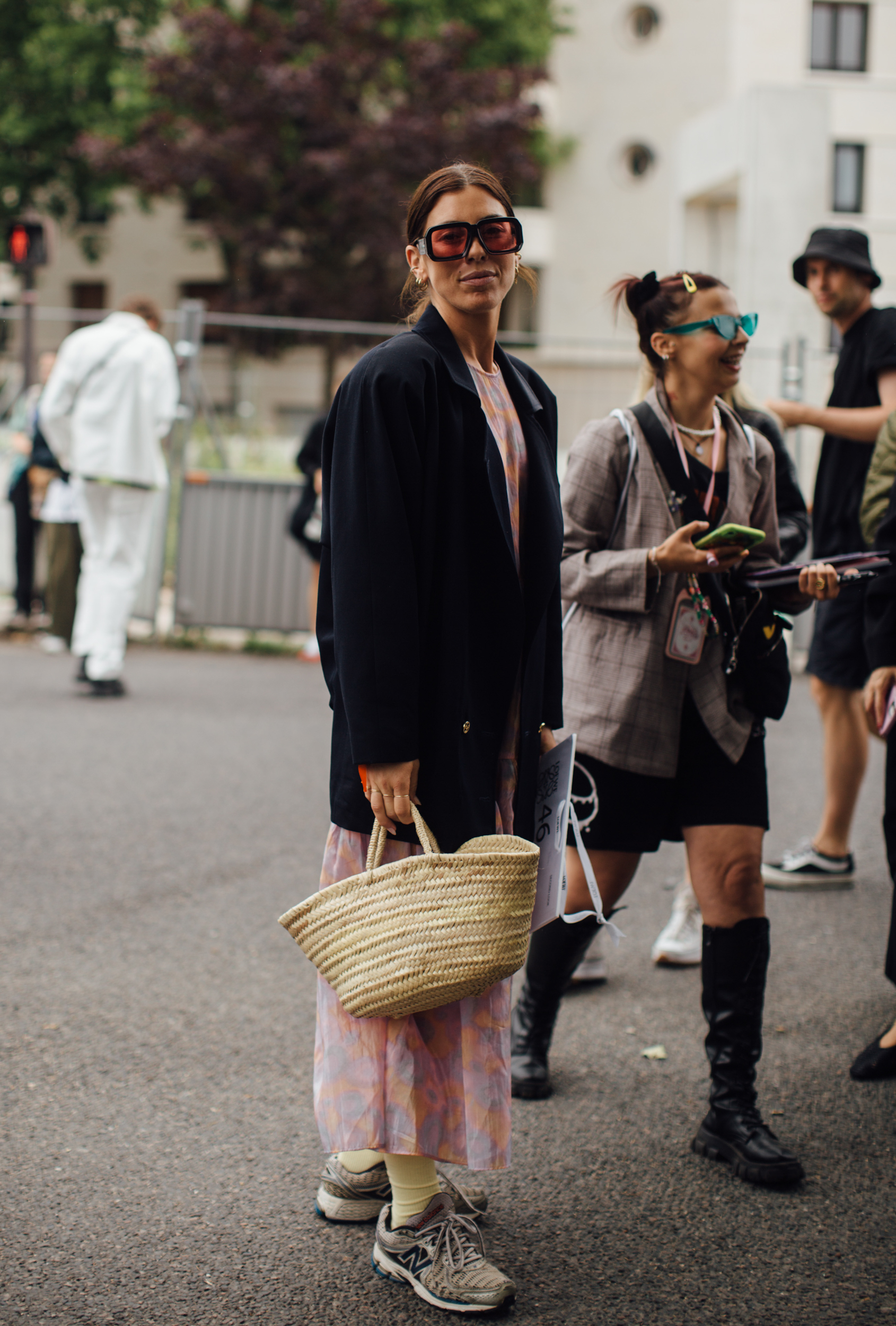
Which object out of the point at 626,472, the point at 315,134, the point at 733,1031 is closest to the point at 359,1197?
the point at 733,1031

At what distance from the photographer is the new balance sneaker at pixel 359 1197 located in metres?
2.77

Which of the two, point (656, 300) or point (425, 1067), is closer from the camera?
point (425, 1067)

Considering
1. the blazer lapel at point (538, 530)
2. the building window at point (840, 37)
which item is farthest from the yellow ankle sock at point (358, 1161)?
the building window at point (840, 37)

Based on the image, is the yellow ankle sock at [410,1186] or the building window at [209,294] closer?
the yellow ankle sock at [410,1186]

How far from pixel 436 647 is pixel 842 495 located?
2.85 m

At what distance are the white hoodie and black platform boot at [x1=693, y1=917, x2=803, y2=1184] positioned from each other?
622 centimetres

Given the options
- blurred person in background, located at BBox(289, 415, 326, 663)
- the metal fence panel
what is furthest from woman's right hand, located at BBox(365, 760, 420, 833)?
the metal fence panel

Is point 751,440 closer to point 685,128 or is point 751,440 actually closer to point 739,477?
point 739,477

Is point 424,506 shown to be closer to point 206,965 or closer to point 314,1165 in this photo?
point 314,1165

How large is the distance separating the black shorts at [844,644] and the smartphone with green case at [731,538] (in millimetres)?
2041

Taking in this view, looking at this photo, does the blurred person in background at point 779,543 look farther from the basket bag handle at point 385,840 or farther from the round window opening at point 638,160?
the round window opening at point 638,160

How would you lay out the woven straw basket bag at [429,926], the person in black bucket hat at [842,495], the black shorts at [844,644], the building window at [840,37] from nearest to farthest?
Result: 1. the woven straw basket bag at [429,926]
2. the person in black bucket hat at [842,495]
3. the black shorts at [844,644]
4. the building window at [840,37]

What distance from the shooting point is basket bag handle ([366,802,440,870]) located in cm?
238

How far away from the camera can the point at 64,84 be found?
1147 inches
